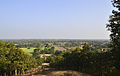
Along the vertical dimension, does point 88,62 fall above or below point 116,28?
below

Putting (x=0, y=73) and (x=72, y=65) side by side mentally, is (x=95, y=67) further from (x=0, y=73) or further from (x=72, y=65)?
(x=0, y=73)

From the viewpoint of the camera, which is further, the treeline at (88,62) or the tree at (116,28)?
the treeline at (88,62)

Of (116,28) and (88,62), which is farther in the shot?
(88,62)

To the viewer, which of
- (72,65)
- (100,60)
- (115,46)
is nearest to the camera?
(115,46)

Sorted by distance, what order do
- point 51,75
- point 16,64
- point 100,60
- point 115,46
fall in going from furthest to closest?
point 16,64 → point 100,60 → point 51,75 → point 115,46

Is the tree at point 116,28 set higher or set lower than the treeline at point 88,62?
higher

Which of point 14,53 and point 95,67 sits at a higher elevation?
point 14,53

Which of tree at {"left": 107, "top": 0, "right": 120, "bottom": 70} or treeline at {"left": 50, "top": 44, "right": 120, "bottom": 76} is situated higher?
tree at {"left": 107, "top": 0, "right": 120, "bottom": 70}

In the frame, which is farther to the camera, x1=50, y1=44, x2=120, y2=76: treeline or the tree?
x1=50, y1=44, x2=120, y2=76: treeline

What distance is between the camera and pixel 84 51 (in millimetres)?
28422

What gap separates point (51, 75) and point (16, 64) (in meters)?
12.4

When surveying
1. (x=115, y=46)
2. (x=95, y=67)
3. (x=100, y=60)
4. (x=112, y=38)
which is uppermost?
(x=112, y=38)

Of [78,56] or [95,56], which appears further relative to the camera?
[78,56]

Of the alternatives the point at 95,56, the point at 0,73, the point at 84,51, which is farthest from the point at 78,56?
the point at 0,73
